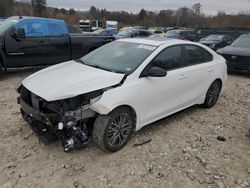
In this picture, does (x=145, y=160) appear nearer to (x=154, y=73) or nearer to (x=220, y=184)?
(x=220, y=184)

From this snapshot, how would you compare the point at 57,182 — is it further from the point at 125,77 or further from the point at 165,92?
the point at 165,92

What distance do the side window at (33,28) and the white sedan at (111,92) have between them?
12.9 ft

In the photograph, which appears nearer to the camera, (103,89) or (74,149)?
(103,89)

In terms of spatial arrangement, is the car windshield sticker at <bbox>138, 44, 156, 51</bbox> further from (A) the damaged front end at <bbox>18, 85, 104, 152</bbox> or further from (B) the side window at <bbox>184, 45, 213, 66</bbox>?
(A) the damaged front end at <bbox>18, 85, 104, 152</bbox>

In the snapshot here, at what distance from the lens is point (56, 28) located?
28.6ft

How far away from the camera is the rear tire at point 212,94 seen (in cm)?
573

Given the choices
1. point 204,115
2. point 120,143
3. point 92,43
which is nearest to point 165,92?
point 120,143

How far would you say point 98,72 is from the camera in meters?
4.01

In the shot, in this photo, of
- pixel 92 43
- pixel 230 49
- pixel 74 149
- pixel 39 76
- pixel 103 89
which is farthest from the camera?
pixel 230 49

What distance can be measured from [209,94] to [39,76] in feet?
11.5

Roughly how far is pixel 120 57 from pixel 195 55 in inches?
65.4

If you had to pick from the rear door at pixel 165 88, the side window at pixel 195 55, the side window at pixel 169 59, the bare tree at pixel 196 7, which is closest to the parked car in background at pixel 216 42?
the side window at pixel 195 55

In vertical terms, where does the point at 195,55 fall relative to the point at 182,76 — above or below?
above

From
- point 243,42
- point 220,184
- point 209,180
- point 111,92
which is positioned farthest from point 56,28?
point 243,42
